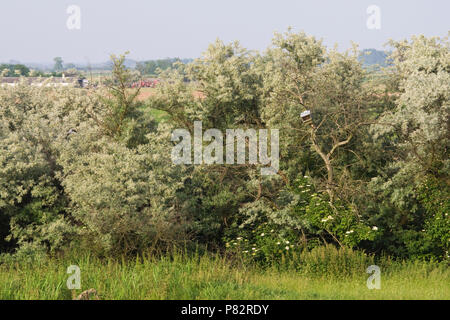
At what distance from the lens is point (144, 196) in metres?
10.8

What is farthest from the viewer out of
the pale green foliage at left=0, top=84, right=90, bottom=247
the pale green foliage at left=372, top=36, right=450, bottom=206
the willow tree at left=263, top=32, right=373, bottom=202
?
the willow tree at left=263, top=32, right=373, bottom=202

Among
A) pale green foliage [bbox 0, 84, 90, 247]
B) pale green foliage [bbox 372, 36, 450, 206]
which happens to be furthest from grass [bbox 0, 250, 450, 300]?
pale green foliage [bbox 372, 36, 450, 206]

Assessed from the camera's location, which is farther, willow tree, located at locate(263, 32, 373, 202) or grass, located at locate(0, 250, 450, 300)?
willow tree, located at locate(263, 32, 373, 202)

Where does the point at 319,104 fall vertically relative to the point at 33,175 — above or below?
above

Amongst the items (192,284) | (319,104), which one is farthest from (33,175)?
(319,104)

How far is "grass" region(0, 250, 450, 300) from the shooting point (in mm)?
7117

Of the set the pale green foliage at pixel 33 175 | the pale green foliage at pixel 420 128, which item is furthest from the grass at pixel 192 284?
the pale green foliage at pixel 420 128

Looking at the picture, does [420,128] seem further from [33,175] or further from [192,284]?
[33,175]

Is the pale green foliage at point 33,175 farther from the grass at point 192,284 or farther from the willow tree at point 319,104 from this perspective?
the willow tree at point 319,104

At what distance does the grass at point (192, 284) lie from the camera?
23.4 ft

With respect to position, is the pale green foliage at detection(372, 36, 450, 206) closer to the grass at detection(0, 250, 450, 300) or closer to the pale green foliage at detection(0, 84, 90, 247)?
the grass at detection(0, 250, 450, 300)

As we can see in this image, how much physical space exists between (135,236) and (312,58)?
7.67 m

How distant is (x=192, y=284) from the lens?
733 cm

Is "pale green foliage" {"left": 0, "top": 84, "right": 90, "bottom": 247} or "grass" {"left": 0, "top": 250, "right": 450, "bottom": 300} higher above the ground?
"pale green foliage" {"left": 0, "top": 84, "right": 90, "bottom": 247}
